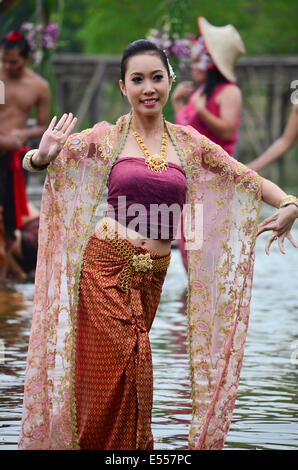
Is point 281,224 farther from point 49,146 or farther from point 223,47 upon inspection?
point 223,47

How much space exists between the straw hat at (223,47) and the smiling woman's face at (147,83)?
16.6 ft

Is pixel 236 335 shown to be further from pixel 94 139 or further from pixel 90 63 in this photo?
pixel 90 63

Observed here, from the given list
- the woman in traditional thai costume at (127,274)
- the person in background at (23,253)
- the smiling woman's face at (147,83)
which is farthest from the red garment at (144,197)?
the person in background at (23,253)

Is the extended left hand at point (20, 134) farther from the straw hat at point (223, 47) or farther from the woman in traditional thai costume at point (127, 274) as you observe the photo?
the woman in traditional thai costume at point (127, 274)

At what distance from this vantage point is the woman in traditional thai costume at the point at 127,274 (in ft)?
16.8

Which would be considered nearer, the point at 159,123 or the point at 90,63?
the point at 159,123

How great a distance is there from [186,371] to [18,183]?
487 centimetres

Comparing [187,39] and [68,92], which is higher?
[68,92]

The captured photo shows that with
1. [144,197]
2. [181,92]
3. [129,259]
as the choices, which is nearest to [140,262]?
[129,259]

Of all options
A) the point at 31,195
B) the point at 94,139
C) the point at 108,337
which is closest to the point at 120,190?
the point at 94,139

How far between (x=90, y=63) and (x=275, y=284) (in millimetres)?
20716

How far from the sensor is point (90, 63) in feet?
105

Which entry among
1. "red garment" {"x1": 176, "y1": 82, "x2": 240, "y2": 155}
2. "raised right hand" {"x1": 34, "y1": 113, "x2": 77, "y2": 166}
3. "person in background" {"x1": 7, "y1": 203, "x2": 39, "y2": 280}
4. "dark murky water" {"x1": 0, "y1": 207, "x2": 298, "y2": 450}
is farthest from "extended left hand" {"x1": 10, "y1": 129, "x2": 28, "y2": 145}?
"raised right hand" {"x1": 34, "y1": 113, "x2": 77, "y2": 166}
